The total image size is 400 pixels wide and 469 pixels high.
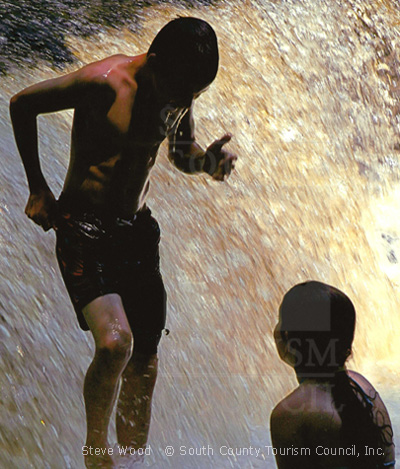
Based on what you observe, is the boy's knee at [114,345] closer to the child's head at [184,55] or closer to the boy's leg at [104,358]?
the boy's leg at [104,358]

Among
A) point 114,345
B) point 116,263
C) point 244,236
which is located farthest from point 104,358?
point 244,236

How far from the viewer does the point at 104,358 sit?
2.04 m

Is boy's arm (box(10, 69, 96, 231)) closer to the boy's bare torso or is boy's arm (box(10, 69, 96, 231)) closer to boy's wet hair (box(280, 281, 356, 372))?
the boy's bare torso

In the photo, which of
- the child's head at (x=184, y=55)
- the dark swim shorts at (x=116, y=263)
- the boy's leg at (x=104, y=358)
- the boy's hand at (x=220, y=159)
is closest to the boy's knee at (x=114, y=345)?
the boy's leg at (x=104, y=358)

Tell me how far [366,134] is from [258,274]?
1.84m

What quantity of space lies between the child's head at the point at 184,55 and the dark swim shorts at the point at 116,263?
1.29 feet

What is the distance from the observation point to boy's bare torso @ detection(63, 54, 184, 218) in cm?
204

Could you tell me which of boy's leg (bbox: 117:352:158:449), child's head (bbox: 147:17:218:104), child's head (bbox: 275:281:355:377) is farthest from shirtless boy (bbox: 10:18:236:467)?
child's head (bbox: 275:281:355:377)

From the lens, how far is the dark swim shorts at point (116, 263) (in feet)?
6.92

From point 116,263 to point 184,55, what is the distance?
0.55 metres

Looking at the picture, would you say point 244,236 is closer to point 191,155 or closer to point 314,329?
point 191,155

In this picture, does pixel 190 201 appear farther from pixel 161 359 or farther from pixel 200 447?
pixel 200 447

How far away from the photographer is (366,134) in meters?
5.48

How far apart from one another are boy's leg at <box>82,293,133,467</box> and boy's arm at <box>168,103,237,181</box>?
0.40 meters
